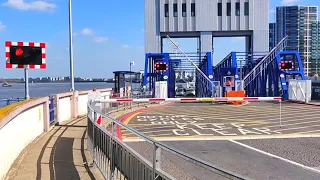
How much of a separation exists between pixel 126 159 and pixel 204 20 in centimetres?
4923

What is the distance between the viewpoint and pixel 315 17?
3735 inches

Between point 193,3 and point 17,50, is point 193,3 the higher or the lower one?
the higher one

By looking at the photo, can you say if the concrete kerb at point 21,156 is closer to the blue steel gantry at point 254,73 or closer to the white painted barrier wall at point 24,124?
the white painted barrier wall at point 24,124

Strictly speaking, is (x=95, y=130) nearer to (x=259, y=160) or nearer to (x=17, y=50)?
(x=259, y=160)

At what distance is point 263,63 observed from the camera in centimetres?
4125

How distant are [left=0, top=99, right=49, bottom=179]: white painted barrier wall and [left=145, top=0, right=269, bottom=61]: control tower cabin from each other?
40.5m

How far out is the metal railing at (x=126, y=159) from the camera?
3433mm

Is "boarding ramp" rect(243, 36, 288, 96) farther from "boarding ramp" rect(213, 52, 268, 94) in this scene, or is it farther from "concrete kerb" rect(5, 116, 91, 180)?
"concrete kerb" rect(5, 116, 91, 180)

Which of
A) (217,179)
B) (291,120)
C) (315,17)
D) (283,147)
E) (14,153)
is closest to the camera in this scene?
(217,179)

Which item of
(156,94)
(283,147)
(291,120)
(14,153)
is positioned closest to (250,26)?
(156,94)

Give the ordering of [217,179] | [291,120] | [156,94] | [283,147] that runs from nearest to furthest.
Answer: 1. [217,179]
2. [283,147]
3. [291,120]
4. [156,94]

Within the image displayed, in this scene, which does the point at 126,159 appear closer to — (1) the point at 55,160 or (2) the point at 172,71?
(1) the point at 55,160

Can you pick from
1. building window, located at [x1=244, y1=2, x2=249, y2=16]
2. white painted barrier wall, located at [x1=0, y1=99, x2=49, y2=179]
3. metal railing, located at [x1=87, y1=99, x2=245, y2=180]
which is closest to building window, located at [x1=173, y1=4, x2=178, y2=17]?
building window, located at [x1=244, y1=2, x2=249, y2=16]

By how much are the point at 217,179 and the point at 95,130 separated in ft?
16.3
